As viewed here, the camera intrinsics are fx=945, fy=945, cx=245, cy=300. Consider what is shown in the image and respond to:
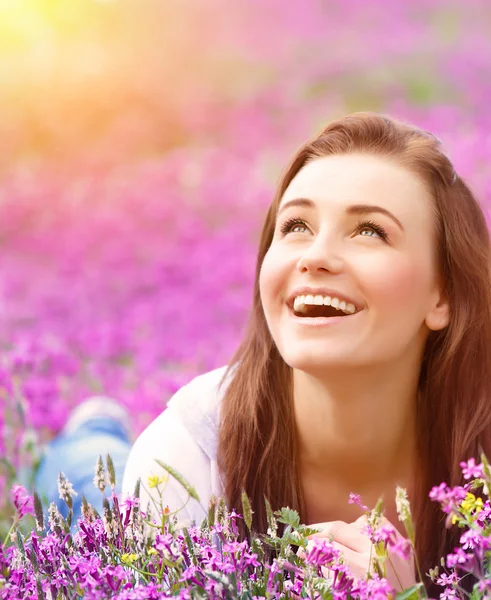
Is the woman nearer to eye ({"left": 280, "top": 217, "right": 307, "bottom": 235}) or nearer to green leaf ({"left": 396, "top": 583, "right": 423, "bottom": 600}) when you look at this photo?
eye ({"left": 280, "top": 217, "right": 307, "bottom": 235})

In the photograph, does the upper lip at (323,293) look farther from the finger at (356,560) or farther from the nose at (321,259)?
the finger at (356,560)

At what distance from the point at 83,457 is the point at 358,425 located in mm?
1514

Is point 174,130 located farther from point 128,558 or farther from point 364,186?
point 128,558

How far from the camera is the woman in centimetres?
192

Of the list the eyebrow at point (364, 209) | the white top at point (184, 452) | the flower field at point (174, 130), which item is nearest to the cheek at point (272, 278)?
the eyebrow at point (364, 209)

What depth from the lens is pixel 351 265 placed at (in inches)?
75.0

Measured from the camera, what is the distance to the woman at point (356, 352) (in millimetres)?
1919

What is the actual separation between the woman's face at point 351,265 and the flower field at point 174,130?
270 centimetres

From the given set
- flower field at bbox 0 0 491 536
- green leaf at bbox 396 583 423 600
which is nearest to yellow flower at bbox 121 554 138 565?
green leaf at bbox 396 583 423 600

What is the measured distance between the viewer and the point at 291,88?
8.41 m

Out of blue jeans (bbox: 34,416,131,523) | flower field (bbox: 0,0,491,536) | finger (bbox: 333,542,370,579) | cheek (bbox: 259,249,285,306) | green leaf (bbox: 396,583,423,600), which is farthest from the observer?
flower field (bbox: 0,0,491,536)

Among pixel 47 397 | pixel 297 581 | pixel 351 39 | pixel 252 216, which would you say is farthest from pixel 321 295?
pixel 351 39

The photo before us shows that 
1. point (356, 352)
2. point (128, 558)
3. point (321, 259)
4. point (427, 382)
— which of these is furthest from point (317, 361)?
point (128, 558)

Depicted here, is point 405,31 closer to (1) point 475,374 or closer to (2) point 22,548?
(1) point 475,374
